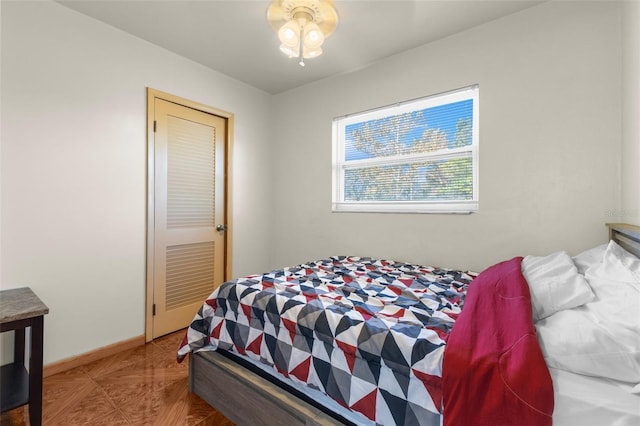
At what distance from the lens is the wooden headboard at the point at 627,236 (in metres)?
1.35

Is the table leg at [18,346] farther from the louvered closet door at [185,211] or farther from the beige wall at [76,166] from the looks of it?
the louvered closet door at [185,211]

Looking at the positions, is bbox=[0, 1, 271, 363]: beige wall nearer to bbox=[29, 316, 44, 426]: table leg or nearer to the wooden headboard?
bbox=[29, 316, 44, 426]: table leg

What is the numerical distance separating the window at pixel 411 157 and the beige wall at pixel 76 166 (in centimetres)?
177

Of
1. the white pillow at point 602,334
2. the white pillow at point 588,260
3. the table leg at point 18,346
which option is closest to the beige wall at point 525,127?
the white pillow at point 588,260

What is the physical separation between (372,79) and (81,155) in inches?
100

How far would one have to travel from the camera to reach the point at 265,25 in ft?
7.54

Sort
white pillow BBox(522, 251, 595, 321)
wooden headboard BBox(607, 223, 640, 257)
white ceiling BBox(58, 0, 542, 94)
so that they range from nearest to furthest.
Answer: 1. white pillow BBox(522, 251, 595, 321)
2. wooden headboard BBox(607, 223, 640, 257)
3. white ceiling BBox(58, 0, 542, 94)

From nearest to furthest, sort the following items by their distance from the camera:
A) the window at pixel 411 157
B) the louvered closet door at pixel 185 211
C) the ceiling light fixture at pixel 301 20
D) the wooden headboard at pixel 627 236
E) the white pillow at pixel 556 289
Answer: the white pillow at pixel 556 289 → the wooden headboard at pixel 627 236 → the ceiling light fixture at pixel 301 20 → the window at pixel 411 157 → the louvered closet door at pixel 185 211

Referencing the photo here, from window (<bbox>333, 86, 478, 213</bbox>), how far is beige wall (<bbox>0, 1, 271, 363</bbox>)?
1.77 m

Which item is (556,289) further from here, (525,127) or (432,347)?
(525,127)

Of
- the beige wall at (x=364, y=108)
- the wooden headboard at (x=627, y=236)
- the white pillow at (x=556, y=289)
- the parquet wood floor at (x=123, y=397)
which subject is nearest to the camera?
the white pillow at (x=556, y=289)

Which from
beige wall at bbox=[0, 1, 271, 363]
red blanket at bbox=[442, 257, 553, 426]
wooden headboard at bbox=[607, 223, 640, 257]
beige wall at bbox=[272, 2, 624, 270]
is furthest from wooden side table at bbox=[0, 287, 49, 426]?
wooden headboard at bbox=[607, 223, 640, 257]

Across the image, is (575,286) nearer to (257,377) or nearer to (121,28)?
(257,377)

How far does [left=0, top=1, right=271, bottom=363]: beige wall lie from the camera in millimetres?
1916
